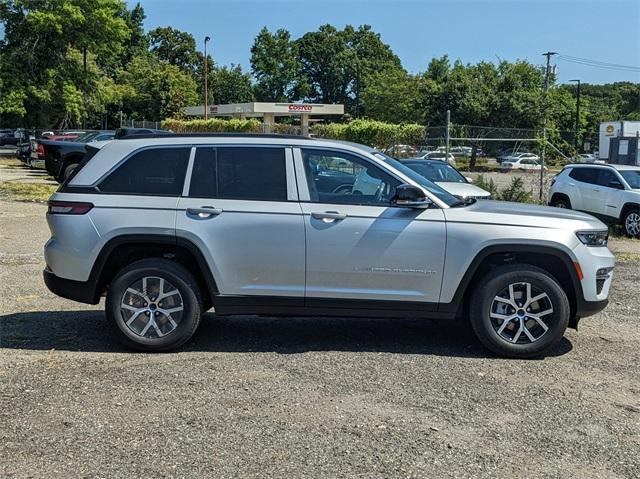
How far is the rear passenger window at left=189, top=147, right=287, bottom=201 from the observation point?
577cm

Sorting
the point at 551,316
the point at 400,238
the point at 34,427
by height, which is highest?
the point at 400,238

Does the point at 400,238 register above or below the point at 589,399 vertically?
above

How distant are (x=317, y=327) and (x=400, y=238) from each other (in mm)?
1565

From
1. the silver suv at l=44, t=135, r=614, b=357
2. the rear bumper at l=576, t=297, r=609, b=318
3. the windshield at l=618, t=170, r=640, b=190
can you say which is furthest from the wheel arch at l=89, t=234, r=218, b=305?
the windshield at l=618, t=170, r=640, b=190

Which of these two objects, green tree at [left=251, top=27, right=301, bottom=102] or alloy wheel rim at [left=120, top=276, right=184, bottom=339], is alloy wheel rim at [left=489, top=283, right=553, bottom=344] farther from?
green tree at [left=251, top=27, right=301, bottom=102]

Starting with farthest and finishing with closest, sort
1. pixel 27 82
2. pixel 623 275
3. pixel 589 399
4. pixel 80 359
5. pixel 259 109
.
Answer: pixel 259 109, pixel 27 82, pixel 623 275, pixel 80 359, pixel 589 399

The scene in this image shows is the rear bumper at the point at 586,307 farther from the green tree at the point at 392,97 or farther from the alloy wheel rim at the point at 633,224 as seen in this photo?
the green tree at the point at 392,97

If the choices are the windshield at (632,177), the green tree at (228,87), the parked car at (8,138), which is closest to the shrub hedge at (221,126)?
the parked car at (8,138)

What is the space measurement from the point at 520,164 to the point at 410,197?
17.3 metres

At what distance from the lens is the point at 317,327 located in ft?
22.0

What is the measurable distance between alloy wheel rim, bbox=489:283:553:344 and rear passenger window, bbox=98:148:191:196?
2.88m

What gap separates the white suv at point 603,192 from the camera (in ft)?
47.8

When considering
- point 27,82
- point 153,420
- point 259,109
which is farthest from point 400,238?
point 259,109

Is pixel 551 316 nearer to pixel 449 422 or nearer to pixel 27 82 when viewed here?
pixel 449 422
